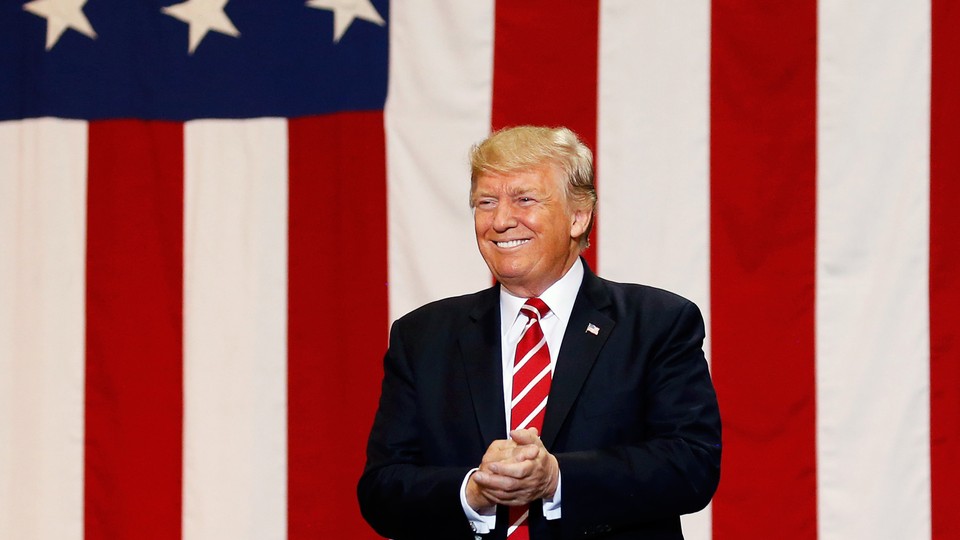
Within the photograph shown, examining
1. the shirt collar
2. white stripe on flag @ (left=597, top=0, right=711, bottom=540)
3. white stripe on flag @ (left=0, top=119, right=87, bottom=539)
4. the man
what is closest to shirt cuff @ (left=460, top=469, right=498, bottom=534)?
the man

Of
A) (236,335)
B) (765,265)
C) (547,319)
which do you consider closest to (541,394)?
(547,319)

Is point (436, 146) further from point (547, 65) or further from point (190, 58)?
point (190, 58)

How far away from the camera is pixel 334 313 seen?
2947 mm

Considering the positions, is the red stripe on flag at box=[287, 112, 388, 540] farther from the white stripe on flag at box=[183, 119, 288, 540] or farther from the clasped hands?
the clasped hands

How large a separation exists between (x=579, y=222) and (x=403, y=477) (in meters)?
0.46

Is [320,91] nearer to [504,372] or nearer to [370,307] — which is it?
[370,307]

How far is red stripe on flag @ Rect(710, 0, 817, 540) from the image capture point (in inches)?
104

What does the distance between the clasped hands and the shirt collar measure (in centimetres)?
29

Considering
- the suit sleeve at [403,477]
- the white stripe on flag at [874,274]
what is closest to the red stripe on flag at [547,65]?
the white stripe on flag at [874,274]

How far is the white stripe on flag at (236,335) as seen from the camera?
2.95 meters

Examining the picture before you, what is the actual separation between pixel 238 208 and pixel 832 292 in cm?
142

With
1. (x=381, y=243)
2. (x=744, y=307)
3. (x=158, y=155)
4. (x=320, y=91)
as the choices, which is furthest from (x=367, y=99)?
(x=744, y=307)

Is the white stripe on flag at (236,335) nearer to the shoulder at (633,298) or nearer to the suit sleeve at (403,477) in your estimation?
the suit sleeve at (403,477)

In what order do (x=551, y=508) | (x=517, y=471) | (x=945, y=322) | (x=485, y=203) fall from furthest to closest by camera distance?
(x=945, y=322)
(x=485, y=203)
(x=551, y=508)
(x=517, y=471)
